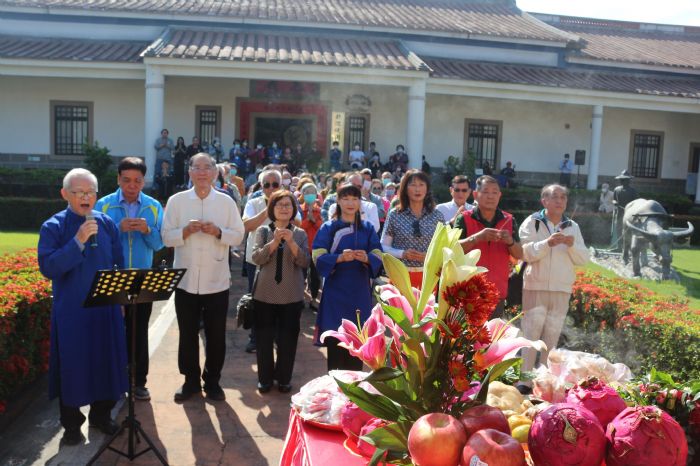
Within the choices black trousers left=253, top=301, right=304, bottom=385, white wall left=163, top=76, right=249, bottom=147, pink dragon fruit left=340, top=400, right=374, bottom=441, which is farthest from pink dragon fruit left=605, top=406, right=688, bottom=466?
white wall left=163, top=76, right=249, bottom=147

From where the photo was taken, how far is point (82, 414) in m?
4.84

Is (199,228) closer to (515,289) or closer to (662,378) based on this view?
(515,289)

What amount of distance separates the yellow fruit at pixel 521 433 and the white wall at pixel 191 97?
20823mm

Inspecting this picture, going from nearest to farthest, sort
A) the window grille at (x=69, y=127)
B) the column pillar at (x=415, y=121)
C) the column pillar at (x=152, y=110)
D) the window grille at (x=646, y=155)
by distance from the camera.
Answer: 1. the column pillar at (x=152, y=110)
2. the column pillar at (x=415, y=121)
3. the window grille at (x=69, y=127)
4. the window grille at (x=646, y=155)

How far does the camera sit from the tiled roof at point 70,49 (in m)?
19.8

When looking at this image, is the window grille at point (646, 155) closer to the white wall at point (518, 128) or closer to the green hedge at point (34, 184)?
the white wall at point (518, 128)

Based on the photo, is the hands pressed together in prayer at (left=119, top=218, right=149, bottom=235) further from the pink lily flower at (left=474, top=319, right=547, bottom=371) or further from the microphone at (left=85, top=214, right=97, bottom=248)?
the pink lily flower at (left=474, top=319, right=547, bottom=371)

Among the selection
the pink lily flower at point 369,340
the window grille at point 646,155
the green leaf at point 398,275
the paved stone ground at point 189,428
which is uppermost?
the window grille at point 646,155

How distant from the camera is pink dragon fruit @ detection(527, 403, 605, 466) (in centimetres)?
200

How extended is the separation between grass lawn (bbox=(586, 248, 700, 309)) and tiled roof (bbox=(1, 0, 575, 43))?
1161 cm

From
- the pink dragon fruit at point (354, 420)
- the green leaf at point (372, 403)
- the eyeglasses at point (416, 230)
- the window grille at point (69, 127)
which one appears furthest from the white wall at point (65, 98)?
the green leaf at point (372, 403)

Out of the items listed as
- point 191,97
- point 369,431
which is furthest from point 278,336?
point 191,97

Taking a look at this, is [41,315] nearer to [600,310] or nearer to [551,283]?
[551,283]

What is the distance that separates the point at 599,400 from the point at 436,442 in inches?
23.0
